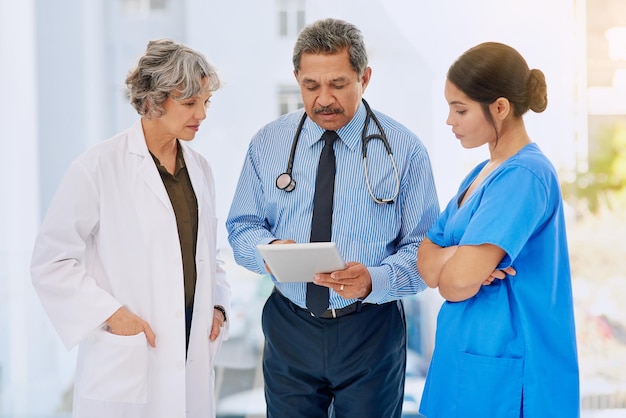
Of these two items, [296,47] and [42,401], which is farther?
[42,401]

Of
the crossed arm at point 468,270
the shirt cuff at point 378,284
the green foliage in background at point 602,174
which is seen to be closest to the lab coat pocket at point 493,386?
the crossed arm at point 468,270

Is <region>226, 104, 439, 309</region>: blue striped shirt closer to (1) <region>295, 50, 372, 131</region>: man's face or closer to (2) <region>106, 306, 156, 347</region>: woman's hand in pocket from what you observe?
(1) <region>295, 50, 372, 131</region>: man's face

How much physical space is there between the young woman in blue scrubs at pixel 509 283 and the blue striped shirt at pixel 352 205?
0.30 metres

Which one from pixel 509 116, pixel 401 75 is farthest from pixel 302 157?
pixel 401 75

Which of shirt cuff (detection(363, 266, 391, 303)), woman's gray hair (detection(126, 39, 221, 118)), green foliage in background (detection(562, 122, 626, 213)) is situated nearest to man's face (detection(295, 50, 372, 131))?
woman's gray hair (detection(126, 39, 221, 118))

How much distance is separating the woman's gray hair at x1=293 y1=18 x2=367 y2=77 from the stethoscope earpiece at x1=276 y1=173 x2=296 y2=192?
0.91 feet

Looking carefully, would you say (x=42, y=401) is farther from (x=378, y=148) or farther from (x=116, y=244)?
(x=378, y=148)

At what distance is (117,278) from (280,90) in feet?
4.93

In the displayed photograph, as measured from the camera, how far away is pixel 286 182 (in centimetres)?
188

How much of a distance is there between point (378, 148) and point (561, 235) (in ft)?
1.82

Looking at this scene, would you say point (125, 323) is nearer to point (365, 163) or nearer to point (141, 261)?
point (141, 261)

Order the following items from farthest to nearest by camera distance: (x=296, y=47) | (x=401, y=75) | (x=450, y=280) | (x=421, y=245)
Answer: (x=401, y=75) → (x=296, y=47) → (x=421, y=245) → (x=450, y=280)

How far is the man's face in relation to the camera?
5.97ft

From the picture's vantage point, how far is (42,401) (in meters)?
3.16
